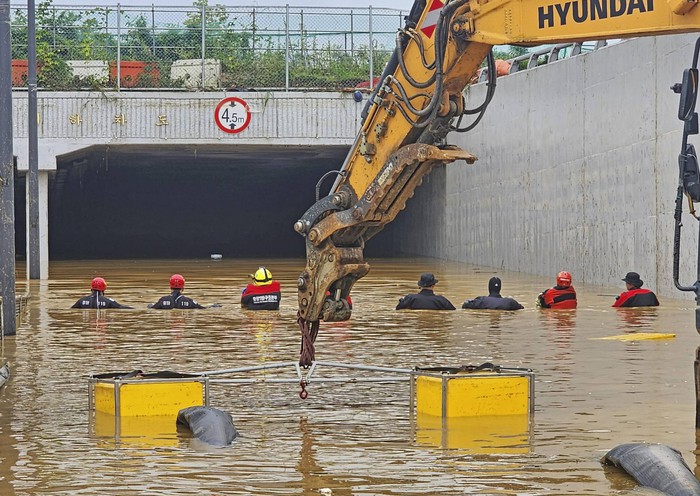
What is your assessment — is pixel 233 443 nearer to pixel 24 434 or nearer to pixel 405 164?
pixel 24 434

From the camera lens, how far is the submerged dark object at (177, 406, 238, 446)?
1045 centimetres

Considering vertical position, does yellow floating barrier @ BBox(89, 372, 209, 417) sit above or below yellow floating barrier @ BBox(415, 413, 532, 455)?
above

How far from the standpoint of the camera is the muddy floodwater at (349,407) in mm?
9078

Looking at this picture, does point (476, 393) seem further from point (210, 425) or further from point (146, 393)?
point (146, 393)

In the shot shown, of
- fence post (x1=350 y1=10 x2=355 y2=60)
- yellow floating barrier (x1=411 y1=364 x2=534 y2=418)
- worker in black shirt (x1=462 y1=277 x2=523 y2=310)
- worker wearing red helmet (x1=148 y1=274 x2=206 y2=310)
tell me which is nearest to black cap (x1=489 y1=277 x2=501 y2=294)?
worker in black shirt (x1=462 y1=277 x2=523 y2=310)

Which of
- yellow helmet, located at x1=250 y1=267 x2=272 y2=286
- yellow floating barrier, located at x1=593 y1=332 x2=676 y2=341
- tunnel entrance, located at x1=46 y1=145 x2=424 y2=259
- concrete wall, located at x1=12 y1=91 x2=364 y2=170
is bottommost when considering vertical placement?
yellow floating barrier, located at x1=593 y1=332 x2=676 y2=341

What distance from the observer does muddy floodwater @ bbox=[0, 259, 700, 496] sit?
9.08 metres

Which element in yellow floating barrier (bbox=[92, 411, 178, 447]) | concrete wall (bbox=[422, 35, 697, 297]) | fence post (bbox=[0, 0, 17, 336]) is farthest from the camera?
concrete wall (bbox=[422, 35, 697, 297])

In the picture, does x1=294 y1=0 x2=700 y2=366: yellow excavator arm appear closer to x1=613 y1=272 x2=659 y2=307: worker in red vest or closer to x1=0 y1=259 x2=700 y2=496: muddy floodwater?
x1=0 y1=259 x2=700 y2=496: muddy floodwater

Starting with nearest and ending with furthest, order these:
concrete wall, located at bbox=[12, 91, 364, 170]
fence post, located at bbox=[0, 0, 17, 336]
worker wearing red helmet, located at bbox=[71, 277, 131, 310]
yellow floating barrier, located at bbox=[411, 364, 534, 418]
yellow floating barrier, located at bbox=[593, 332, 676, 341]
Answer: yellow floating barrier, located at bbox=[411, 364, 534, 418] < yellow floating barrier, located at bbox=[593, 332, 676, 341] < fence post, located at bbox=[0, 0, 17, 336] < worker wearing red helmet, located at bbox=[71, 277, 131, 310] < concrete wall, located at bbox=[12, 91, 364, 170]

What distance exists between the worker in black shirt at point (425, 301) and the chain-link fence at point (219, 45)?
→ 17.7 metres

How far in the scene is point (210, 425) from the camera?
10617 mm

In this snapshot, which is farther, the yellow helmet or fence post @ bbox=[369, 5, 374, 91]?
fence post @ bbox=[369, 5, 374, 91]

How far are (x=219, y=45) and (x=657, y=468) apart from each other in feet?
114
